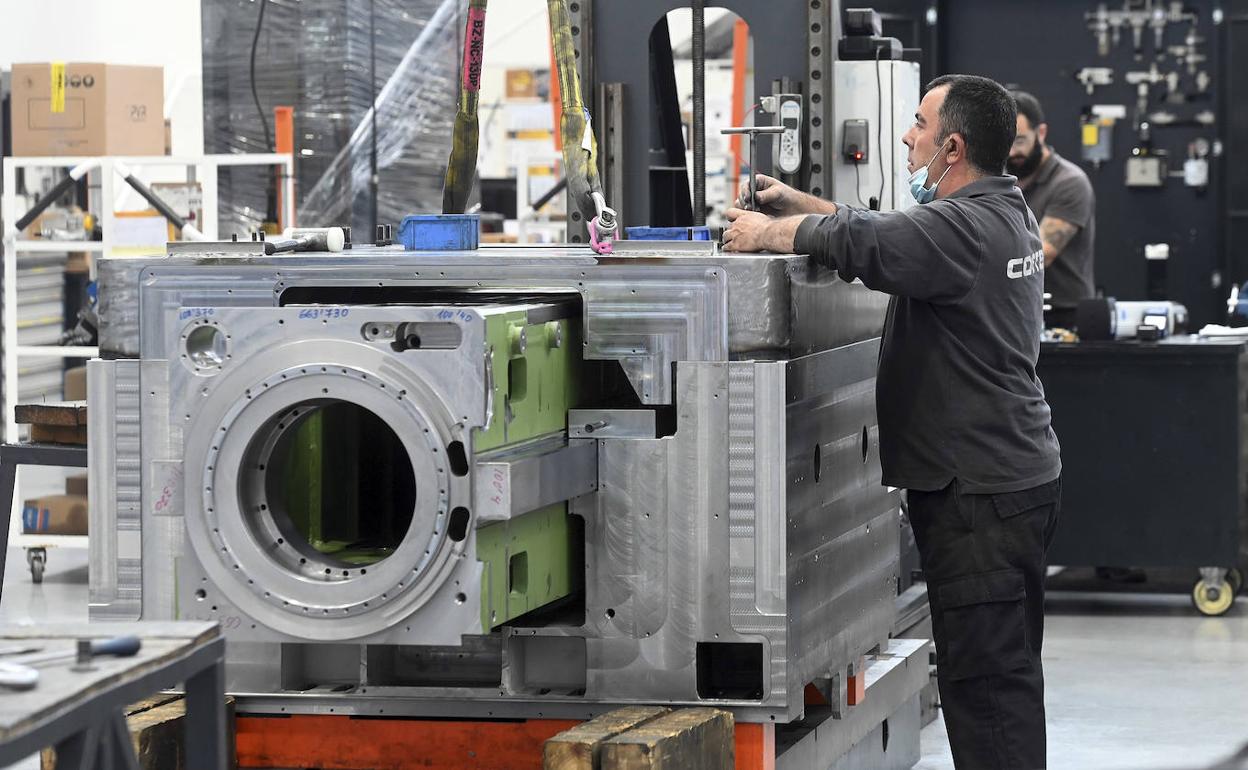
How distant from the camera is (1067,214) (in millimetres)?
7223

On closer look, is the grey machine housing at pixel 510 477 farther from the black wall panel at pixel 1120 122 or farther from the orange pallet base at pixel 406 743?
the black wall panel at pixel 1120 122

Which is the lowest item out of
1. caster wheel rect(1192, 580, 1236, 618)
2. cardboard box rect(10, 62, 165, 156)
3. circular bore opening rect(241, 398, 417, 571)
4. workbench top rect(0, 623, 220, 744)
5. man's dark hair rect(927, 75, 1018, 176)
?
caster wheel rect(1192, 580, 1236, 618)

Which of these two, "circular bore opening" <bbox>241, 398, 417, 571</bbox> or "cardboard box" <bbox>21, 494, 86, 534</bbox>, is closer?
"circular bore opening" <bbox>241, 398, 417, 571</bbox>

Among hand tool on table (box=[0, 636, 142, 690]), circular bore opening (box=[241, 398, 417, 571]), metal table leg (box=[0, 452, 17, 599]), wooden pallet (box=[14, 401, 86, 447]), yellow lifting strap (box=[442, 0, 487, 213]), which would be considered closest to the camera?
hand tool on table (box=[0, 636, 142, 690])

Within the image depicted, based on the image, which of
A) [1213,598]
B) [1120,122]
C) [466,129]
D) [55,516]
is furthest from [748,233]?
[1120,122]

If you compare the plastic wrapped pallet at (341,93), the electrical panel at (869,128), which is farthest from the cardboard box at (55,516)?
the electrical panel at (869,128)

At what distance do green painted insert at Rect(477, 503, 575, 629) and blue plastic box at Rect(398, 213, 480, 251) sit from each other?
0.63 m

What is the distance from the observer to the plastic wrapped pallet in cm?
721

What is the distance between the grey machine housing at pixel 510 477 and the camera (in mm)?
2938

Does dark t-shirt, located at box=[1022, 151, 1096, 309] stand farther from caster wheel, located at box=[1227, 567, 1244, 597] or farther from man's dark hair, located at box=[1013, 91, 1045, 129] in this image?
caster wheel, located at box=[1227, 567, 1244, 597]

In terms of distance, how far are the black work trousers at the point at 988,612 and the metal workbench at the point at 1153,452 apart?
121 inches

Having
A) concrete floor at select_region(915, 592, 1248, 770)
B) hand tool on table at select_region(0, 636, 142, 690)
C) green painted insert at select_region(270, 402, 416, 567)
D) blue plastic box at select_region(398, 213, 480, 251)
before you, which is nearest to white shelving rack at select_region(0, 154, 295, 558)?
concrete floor at select_region(915, 592, 1248, 770)

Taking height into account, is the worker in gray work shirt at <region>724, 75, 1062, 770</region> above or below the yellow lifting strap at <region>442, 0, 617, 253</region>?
below

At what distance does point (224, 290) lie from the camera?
3371 mm
